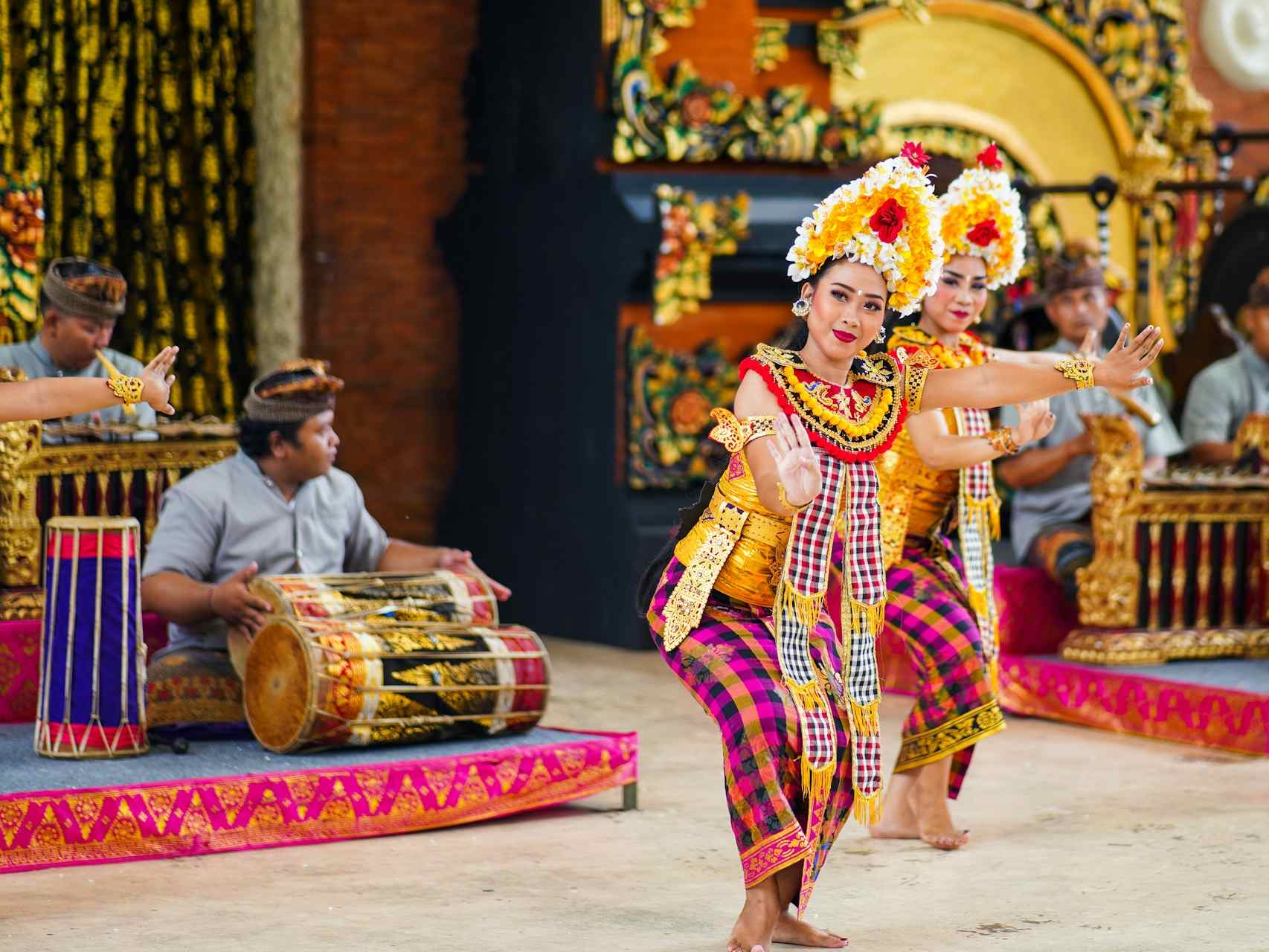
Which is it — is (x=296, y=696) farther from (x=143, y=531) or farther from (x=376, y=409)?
(x=376, y=409)

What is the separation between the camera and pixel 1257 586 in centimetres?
789

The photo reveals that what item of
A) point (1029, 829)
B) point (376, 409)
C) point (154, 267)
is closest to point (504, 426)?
point (376, 409)

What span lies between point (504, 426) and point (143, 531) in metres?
2.95

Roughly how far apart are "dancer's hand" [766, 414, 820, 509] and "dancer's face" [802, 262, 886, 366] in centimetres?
32

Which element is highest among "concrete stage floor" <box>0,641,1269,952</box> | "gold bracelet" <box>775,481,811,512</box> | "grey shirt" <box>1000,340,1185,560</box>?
"gold bracelet" <box>775,481,811,512</box>

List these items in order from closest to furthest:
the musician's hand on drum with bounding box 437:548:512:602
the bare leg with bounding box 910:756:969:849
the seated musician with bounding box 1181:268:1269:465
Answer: the bare leg with bounding box 910:756:969:849, the musician's hand on drum with bounding box 437:548:512:602, the seated musician with bounding box 1181:268:1269:465

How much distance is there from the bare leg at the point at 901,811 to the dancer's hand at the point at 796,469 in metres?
1.61

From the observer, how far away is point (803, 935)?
478 cm

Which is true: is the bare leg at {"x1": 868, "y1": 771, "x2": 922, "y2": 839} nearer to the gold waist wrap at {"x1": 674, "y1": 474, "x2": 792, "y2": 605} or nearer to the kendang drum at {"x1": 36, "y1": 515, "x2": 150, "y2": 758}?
the gold waist wrap at {"x1": 674, "y1": 474, "x2": 792, "y2": 605}


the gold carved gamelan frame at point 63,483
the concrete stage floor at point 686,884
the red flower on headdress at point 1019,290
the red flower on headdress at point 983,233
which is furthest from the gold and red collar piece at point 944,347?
the red flower on headdress at point 1019,290

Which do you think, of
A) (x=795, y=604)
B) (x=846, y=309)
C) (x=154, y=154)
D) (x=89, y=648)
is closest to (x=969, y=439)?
(x=846, y=309)

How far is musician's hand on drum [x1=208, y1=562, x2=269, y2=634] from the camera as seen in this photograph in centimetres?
607

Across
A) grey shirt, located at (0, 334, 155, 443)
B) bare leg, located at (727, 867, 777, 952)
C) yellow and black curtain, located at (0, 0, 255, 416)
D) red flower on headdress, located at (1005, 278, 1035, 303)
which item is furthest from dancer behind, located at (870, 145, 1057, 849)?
yellow and black curtain, located at (0, 0, 255, 416)

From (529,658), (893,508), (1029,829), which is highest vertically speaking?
(893,508)
